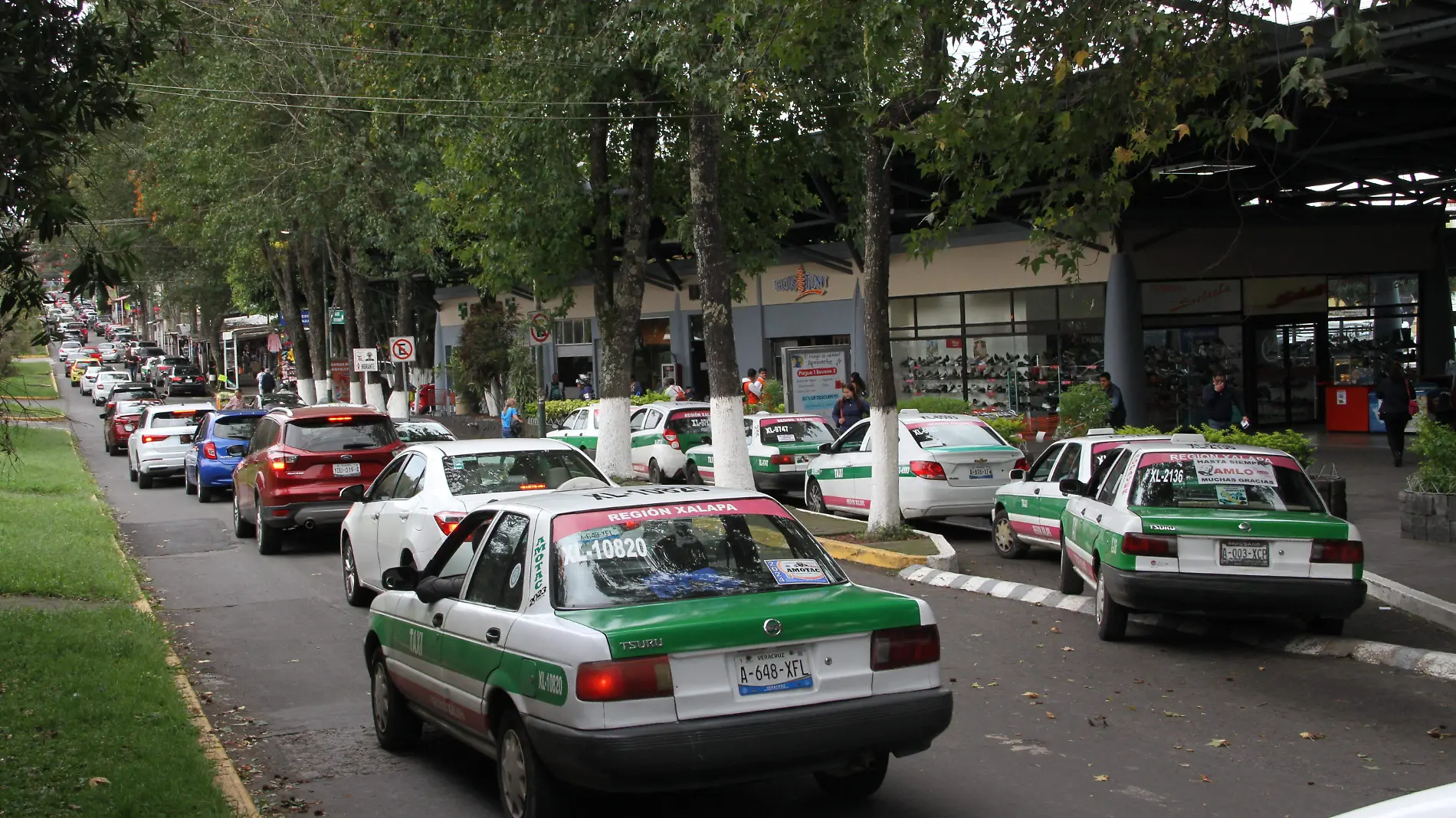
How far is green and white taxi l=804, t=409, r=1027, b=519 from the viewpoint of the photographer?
55.1ft

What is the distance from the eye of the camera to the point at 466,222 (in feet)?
74.7

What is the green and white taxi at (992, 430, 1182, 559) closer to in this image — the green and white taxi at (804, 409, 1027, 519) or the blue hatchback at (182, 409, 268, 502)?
the green and white taxi at (804, 409, 1027, 519)

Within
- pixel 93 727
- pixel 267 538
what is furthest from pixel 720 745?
pixel 267 538

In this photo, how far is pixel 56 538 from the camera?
16.2m

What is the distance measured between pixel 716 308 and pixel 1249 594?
10132mm

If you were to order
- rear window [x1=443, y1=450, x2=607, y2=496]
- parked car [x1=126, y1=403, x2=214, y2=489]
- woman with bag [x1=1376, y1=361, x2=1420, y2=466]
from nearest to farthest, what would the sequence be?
rear window [x1=443, y1=450, x2=607, y2=496], woman with bag [x1=1376, y1=361, x2=1420, y2=466], parked car [x1=126, y1=403, x2=214, y2=489]

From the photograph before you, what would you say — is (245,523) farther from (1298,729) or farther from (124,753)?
(1298,729)

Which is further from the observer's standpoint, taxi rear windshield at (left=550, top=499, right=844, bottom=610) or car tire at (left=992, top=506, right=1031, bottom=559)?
car tire at (left=992, top=506, right=1031, bottom=559)

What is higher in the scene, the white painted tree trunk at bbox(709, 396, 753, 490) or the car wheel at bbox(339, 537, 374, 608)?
the white painted tree trunk at bbox(709, 396, 753, 490)

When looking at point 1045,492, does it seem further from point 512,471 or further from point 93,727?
point 93,727

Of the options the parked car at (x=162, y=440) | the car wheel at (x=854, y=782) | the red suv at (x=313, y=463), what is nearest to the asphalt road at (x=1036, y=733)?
the car wheel at (x=854, y=782)

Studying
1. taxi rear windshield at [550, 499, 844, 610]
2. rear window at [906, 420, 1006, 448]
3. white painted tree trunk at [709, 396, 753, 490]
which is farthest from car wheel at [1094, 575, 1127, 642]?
white painted tree trunk at [709, 396, 753, 490]

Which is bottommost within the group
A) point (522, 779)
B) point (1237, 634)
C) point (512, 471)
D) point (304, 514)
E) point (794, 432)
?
point (1237, 634)

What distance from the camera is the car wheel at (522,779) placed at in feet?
18.5
